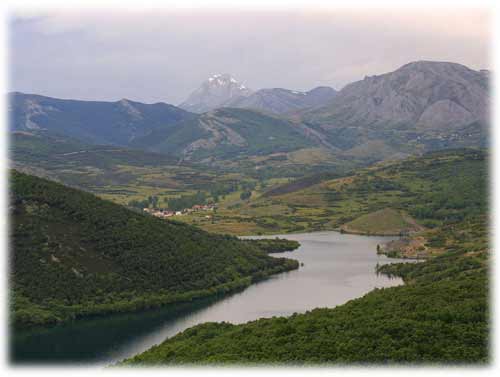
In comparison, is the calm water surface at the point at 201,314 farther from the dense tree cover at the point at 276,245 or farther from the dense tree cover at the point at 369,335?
the dense tree cover at the point at 276,245

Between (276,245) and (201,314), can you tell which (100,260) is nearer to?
(201,314)

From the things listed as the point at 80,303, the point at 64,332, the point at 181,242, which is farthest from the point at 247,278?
the point at 64,332

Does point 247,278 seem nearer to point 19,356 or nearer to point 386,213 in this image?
point 19,356

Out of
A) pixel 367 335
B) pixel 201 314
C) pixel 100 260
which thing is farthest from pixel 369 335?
pixel 100 260

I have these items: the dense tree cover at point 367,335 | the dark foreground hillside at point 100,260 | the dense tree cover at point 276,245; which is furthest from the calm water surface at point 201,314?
the dense tree cover at point 276,245

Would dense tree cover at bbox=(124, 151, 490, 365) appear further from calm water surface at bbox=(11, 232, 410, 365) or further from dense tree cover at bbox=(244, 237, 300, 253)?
dense tree cover at bbox=(244, 237, 300, 253)

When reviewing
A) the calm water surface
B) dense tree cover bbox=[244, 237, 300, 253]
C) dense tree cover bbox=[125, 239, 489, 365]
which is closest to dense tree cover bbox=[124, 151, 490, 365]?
dense tree cover bbox=[125, 239, 489, 365]
